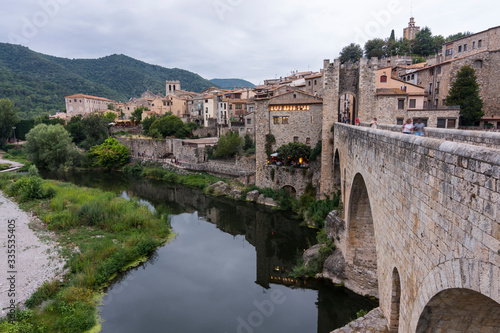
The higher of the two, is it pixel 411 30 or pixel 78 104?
pixel 411 30

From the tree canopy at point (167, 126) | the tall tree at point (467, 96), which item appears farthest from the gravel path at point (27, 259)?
the tall tree at point (467, 96)

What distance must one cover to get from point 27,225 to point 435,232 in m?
19.7

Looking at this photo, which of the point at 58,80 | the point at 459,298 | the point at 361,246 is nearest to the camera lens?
the point at 459,298

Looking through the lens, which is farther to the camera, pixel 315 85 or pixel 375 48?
pixel 375 48

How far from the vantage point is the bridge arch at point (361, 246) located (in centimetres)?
1134

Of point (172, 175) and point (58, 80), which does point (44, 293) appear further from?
point (58, 80)

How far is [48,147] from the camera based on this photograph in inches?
1422

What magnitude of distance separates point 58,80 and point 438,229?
3869 inches

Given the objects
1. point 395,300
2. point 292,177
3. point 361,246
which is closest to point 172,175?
point 292,177

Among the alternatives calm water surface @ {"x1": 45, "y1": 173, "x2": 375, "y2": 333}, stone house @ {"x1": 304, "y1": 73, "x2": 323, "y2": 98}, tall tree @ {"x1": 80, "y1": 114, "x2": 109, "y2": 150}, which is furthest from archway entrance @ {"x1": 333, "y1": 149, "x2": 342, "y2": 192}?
tall tree @ {"x1": 80, "y1": 114, "x2": 109, "y2": 150}

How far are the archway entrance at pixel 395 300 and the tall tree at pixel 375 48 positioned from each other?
4520 cm

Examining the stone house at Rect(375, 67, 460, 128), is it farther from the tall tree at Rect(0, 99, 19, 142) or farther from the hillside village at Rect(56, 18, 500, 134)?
the tall tree at Rect(0, 99, 19, 142)

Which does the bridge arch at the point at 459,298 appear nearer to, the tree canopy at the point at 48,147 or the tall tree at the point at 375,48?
the tree canopy at the point at 48,147

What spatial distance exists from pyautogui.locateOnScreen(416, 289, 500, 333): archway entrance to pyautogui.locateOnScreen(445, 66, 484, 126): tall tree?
70.4ft
